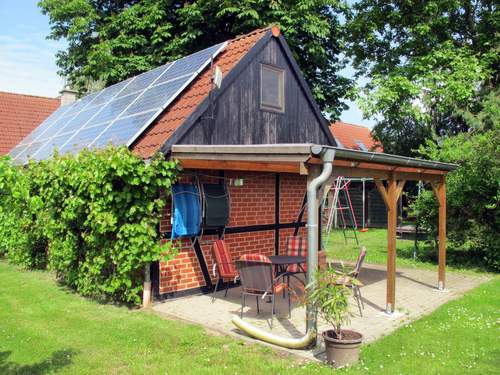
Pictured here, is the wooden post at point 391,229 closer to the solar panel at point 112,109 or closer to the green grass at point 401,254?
the green grass at point 401,254

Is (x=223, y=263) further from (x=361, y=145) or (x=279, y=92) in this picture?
(x=361, y=145)

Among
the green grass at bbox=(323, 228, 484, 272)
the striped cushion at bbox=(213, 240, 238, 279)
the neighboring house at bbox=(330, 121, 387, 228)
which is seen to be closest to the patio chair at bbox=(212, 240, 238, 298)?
the striped cushion at bbox=(213, 240, 238, 279)

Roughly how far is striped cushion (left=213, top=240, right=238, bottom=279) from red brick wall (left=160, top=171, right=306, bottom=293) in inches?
20.2

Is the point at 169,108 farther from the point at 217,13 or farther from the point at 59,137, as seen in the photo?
the point at 217,13

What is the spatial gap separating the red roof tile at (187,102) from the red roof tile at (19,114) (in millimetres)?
10506

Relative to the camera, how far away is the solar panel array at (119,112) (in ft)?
29.3

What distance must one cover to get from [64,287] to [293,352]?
5316mm

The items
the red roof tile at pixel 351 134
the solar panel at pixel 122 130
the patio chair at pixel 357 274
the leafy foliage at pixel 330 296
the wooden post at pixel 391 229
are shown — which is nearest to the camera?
the leafy foliage at pixel 330 296

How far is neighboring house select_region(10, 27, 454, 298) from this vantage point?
805 cm

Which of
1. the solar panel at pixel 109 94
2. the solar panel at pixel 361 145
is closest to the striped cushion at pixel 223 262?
the solar panel at pixel 109 94

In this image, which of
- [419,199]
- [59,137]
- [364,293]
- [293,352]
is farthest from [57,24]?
[293,352]

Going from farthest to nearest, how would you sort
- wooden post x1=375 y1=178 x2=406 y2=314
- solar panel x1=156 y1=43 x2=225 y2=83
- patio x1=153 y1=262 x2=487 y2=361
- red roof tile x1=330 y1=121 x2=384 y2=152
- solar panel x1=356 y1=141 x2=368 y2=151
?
1. solar panel x1=356 y1=141 x2=368 y2=151
2. red roof tile x1=330 y1=121 x2=384 y2=152
3. solar panel x1=156 y1=43 x2=225 y2=83
4. wooden post x1=375 y1=178 x2=406 y2=314
5. patio x1=153 y1=262 x2=487 y2=361

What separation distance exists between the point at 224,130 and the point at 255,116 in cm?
102

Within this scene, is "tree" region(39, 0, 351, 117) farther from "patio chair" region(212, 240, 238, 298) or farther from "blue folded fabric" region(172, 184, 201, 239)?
"patio chair" region(212, 240, 238, 298)
